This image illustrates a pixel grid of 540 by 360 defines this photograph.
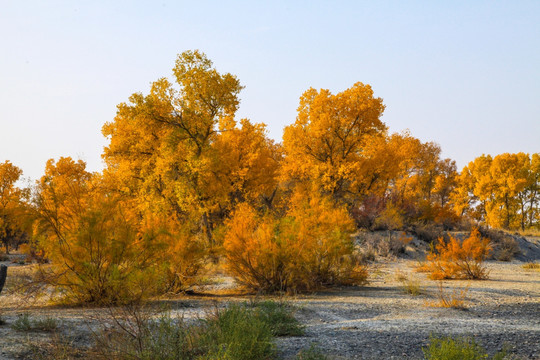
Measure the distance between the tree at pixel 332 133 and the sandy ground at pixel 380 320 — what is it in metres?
14.2

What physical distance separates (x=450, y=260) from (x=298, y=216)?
5901mm

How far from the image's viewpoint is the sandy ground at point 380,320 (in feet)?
19.1

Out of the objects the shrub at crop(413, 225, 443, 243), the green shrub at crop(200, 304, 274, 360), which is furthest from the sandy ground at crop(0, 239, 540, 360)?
the shrub at crop(413, 225, 443, 243)

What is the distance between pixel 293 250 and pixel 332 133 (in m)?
17.0

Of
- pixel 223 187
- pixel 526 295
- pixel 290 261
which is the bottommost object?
pixel 526 295

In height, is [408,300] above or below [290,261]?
below

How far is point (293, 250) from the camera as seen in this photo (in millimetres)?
11617

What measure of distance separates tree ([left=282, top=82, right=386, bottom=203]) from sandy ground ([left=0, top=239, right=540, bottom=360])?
1417 centimetres

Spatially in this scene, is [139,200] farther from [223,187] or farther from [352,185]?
[352,185]

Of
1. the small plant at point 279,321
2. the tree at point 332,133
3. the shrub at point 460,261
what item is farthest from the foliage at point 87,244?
the tree at point 332,133

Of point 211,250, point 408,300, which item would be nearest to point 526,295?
point 408,300

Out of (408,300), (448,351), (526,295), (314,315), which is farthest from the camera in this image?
(526,295)

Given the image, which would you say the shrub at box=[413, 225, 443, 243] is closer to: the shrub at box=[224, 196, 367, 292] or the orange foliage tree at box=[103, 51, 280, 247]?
the orange foliage tree at box=[103, 51, 280, 247]

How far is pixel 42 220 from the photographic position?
9289 millimetres
